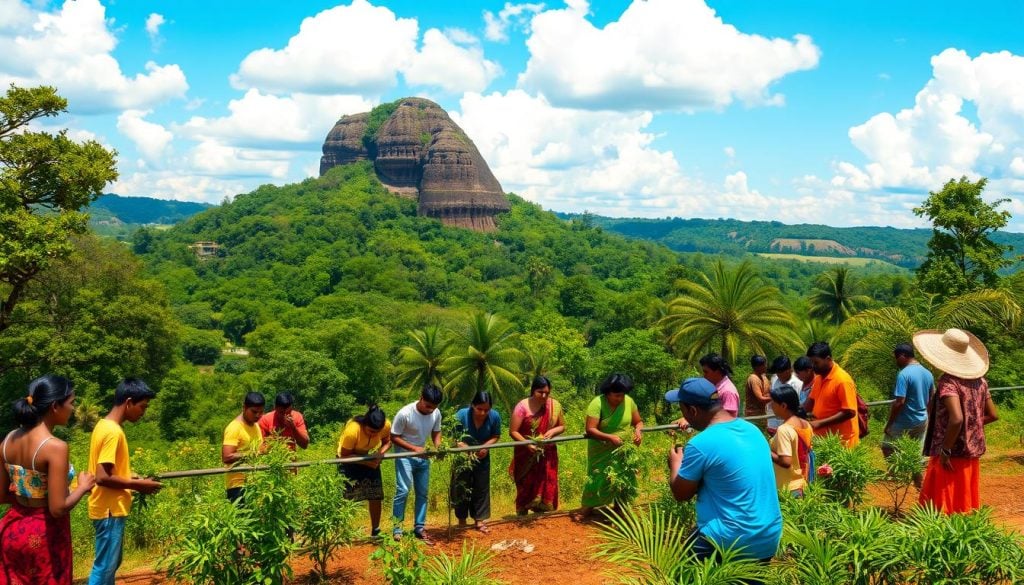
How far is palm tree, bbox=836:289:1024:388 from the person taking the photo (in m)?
13.3

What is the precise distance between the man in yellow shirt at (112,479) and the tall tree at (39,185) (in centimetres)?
1199

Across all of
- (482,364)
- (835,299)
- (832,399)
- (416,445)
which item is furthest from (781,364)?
(835,299)

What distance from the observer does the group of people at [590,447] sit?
10.4 ft

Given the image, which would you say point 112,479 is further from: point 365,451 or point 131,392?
point 365,451

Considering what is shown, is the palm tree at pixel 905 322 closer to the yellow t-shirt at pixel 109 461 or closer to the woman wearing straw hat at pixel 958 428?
the woman wearing straw hat at pixel 958 428

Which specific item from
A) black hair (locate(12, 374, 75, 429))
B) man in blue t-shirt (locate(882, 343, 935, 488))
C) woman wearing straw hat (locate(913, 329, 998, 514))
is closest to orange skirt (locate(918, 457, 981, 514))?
woman wearing straw hat (locate(913, 329, 998, 514))

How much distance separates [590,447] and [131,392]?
12.1 ft

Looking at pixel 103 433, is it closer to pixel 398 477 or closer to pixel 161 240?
pixel 398 477

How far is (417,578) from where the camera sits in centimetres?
367

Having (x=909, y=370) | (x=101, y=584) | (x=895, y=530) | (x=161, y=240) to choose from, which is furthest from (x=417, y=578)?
(x=161, y=240)

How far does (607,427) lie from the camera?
601cm

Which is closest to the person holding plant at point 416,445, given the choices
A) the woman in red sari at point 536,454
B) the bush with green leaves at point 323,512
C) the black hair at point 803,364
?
the woman in red sari at point 536,454

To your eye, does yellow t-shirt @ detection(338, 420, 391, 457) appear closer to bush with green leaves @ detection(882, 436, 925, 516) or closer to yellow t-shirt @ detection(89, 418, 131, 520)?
yellow t-shirt @ detection(89, 418, 131, 520)

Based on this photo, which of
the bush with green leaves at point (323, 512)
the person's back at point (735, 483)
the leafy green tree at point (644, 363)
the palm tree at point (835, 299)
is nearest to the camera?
the person's back at point (735, 483)
